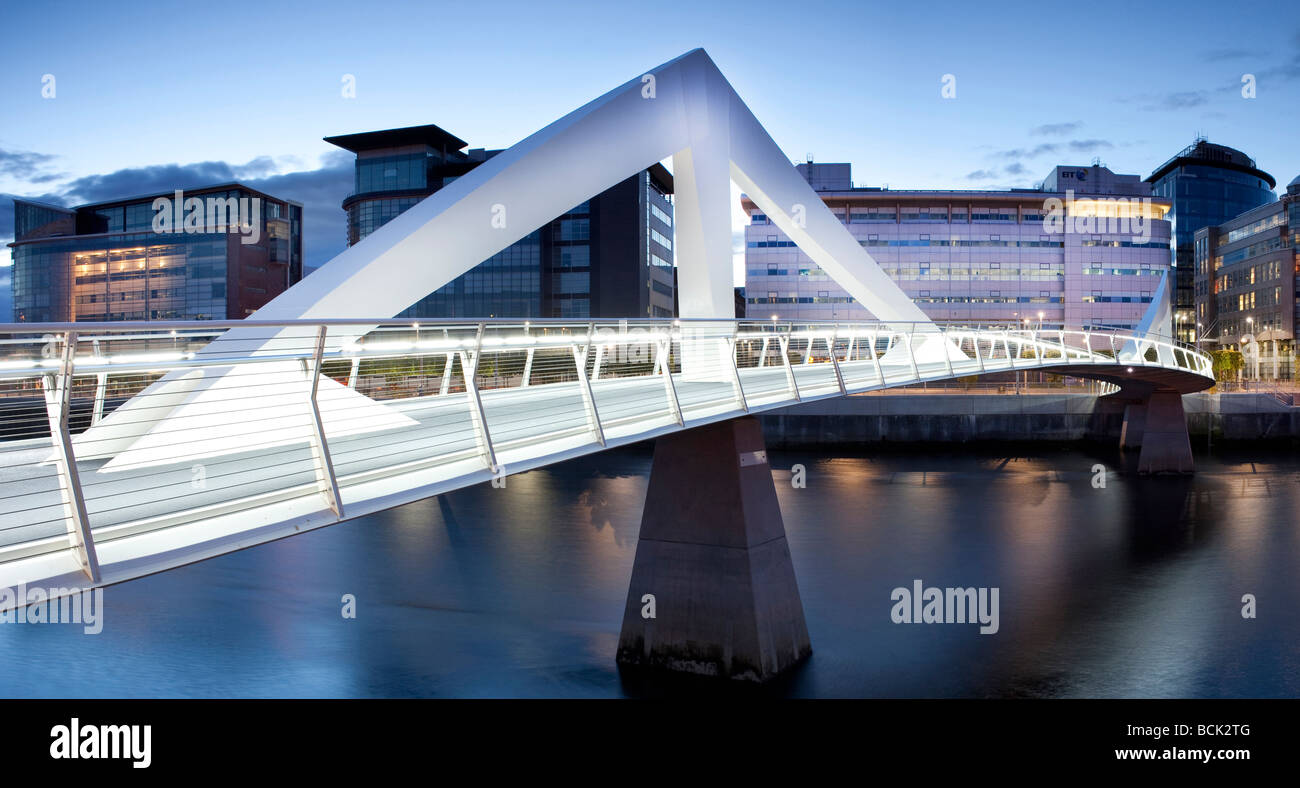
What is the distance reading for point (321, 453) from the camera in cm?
534

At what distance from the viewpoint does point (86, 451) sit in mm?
6914

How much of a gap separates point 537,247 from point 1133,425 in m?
36.0

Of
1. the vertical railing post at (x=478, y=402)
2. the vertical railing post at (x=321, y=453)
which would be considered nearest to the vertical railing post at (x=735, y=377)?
the vertical railing post at (x=478, y=402)

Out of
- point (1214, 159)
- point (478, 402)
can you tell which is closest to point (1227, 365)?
point (478, 402)

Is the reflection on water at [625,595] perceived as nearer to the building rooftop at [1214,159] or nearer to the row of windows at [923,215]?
the row of windows at [923,215]

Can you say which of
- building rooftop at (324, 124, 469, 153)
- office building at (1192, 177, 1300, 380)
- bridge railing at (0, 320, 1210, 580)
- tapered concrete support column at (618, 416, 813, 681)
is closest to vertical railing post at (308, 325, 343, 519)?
bridge railing at (0, 320, 1210, 580)

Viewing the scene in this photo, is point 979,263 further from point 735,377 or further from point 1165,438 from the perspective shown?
point 735,377

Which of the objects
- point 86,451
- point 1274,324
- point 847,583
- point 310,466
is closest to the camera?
point 310,466

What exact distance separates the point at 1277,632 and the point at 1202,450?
3318cm

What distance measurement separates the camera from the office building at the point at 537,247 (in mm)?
62000
